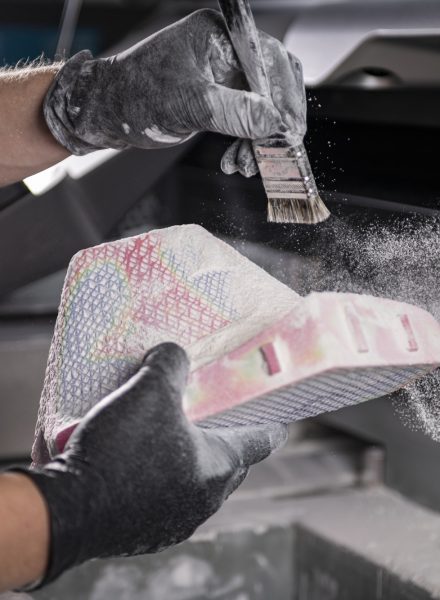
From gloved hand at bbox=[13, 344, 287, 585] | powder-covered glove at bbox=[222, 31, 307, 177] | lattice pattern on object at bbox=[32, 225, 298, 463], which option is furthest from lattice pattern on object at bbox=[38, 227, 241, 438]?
powder-covered glove at bbox=[222, 31, 307, 177]

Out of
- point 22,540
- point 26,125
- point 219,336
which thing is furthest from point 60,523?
point 26,125

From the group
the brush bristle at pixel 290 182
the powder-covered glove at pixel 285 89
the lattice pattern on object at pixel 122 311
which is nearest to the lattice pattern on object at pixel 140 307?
the lattice pattern on object at pixel 122 311

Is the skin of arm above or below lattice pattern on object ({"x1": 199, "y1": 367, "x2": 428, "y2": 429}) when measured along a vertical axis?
above

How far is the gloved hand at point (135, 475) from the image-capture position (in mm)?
942

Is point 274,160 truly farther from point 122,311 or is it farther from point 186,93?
point 122,311

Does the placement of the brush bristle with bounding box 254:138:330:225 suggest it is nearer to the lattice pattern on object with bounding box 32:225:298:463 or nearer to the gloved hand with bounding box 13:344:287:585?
the lattice pattern on object with bounding box 32:225:298:463

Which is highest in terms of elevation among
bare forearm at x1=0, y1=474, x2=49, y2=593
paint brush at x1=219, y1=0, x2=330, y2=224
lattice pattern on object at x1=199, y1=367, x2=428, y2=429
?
paint brush at x1=219, y1=0, x2=330, y2=224

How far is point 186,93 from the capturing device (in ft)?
3.62

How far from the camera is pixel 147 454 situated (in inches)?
38.7

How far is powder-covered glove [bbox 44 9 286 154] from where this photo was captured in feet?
3.45

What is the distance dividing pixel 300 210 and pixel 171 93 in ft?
0.83

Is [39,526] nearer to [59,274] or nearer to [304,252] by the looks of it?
[304,252]

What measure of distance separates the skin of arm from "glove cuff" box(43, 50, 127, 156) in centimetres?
7

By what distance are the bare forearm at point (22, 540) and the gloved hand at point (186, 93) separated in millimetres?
524
